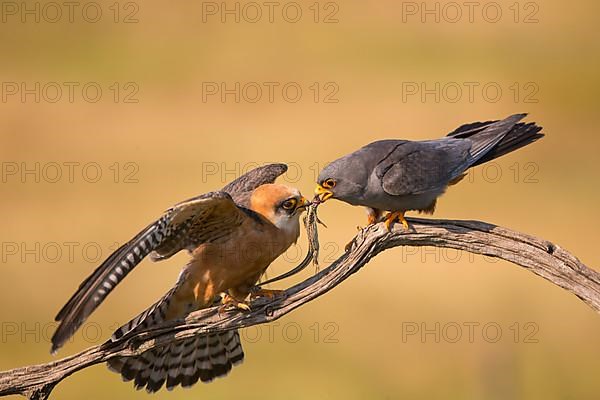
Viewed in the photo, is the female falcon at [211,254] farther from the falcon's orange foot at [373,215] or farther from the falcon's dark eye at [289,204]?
the falcon's orange foot at [373,215]

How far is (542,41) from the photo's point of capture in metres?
28.5

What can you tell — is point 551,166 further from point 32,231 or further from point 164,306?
point 164,306

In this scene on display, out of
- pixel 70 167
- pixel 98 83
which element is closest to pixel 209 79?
pixel 98 83

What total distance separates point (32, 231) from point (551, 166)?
8.91 metres

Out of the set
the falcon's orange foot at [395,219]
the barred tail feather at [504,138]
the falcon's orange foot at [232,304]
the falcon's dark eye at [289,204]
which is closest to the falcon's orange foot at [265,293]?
the falcon's orange foot at [232,304]

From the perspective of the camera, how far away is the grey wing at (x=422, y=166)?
26.9 feet

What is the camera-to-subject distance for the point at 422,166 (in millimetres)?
8391

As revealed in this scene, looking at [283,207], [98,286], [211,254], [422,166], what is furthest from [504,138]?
[98,286]

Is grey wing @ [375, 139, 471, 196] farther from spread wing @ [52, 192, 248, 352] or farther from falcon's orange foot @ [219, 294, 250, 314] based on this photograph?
falcon's orange foot @ [219, 294, 250, 314]

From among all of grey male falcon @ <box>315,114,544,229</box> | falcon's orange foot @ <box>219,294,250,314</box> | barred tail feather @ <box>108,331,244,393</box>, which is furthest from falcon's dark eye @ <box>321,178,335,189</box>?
barred tail feather @ <box>108,331,244,393</box>

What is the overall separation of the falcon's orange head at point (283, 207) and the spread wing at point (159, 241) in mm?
180

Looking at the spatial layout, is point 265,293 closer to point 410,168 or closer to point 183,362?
→ point 183,362

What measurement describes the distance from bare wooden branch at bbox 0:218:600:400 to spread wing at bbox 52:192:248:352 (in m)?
0.65

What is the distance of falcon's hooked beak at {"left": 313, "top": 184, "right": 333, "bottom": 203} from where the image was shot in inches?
325
